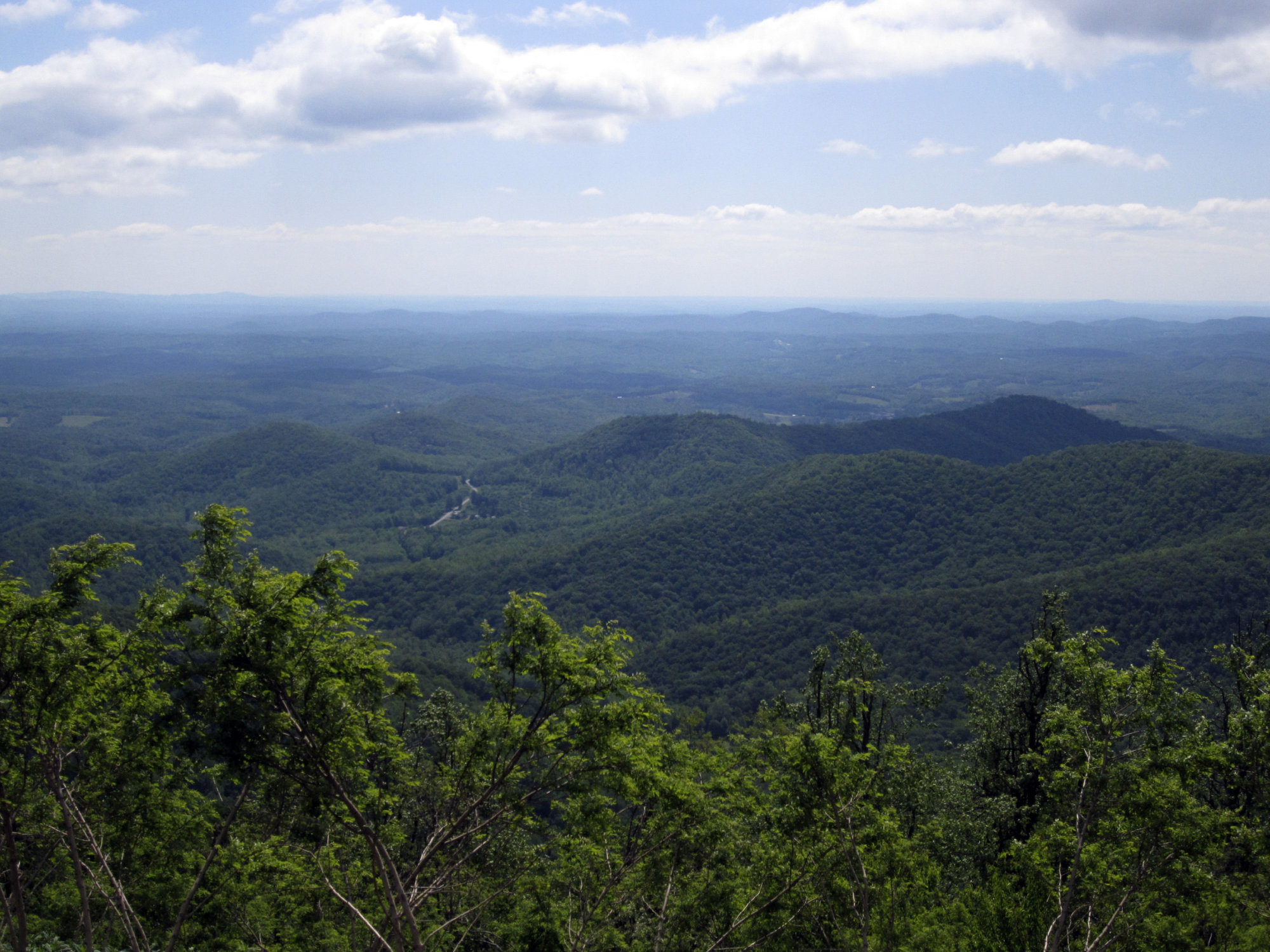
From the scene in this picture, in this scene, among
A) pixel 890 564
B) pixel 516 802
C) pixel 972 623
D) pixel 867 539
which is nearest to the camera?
pixel 516 802

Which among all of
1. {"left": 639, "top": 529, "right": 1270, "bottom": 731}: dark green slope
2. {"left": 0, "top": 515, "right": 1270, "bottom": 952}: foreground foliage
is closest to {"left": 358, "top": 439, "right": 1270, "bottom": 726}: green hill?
{"left": 639, "top": 529, "right": 1270, "bottom": 731}: dark green slope

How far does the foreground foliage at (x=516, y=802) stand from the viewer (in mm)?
12031

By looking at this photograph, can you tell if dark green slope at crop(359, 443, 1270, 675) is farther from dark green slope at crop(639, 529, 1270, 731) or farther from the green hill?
dark green slope at crop(639, 529, 1270, 731)

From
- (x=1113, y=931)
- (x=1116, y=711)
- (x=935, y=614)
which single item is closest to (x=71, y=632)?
(x=1116, y=711)

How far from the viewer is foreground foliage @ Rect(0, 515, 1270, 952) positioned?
39.5 ft

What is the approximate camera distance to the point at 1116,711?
14.1 metres

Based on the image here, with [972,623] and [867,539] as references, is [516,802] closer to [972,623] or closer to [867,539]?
[972,623]

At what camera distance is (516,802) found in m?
12.8

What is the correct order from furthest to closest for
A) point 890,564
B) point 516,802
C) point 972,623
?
point 890,564 → point 972,623 → point 516,802

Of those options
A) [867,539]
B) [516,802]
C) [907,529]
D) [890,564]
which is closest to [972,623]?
[890,564]

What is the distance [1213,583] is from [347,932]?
319 feet

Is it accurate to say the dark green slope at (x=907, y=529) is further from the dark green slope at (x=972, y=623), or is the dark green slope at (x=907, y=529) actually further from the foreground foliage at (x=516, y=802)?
the foreground foliage at (x=516, y=802)

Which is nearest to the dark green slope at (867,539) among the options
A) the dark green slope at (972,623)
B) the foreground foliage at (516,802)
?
Answer: the dark green slope at (972,623)

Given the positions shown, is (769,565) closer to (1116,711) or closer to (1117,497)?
(1117,497)
